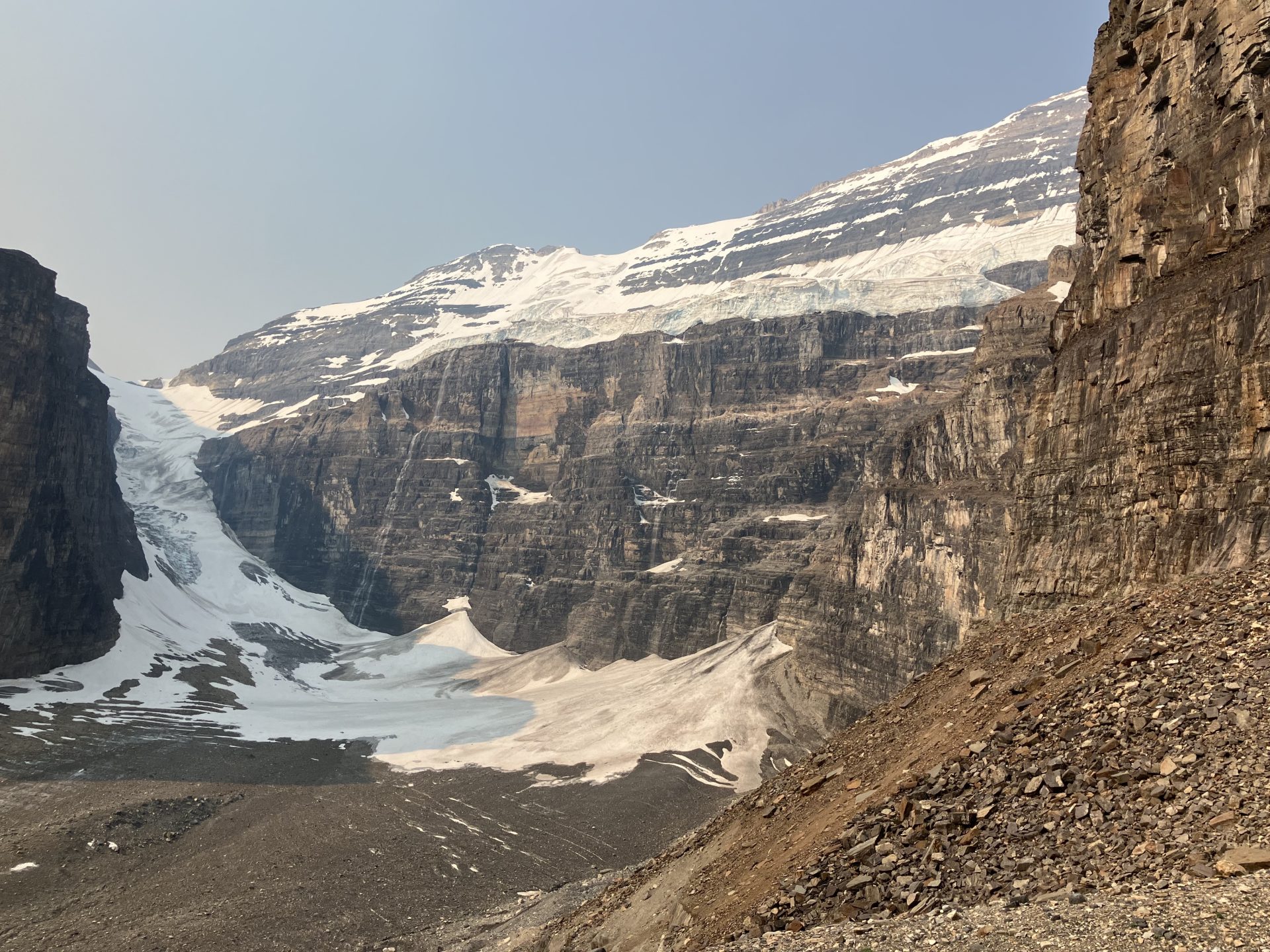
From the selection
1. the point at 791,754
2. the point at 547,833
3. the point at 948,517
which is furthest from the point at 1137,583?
the point at 791,754

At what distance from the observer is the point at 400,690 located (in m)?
137

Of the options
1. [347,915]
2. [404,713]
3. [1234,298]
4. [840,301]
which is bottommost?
[404,713]

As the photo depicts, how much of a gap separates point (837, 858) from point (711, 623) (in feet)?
363

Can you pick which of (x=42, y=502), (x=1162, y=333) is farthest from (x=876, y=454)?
(x=42, y=502)

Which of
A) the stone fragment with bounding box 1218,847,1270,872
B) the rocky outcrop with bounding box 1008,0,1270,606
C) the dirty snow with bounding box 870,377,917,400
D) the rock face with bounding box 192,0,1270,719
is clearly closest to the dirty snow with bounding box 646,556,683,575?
the rock face with bounding box 192,0,1270,719

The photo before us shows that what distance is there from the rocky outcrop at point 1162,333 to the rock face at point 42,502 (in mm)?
100713

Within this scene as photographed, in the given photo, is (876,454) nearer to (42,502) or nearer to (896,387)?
(896,387)

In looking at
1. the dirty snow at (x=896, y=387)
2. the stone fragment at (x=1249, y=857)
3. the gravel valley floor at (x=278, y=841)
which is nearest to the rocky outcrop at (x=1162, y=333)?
the stone fragment at (x=1249, y=857)

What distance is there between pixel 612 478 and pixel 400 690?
49.1 meters

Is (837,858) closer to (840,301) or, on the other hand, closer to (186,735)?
(186,735)

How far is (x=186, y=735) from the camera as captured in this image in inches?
3374

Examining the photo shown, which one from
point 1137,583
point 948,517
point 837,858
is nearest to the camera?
point 837,858

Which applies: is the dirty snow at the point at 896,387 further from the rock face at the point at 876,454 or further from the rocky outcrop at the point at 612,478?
the rock face at the point at 876,454

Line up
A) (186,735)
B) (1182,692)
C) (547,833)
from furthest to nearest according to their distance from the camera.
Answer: (186,735) → (547,833) → (1182,692)
